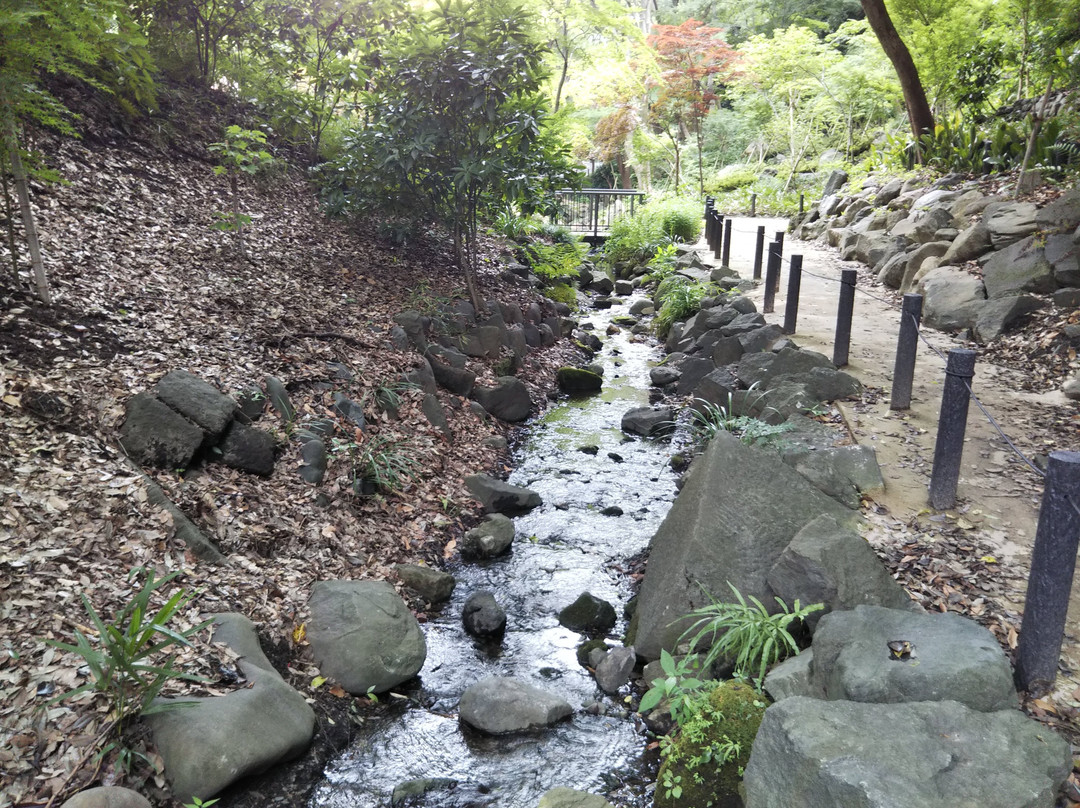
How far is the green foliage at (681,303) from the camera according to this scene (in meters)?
12.3

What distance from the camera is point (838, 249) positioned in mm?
15375

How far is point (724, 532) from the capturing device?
14.7 feet

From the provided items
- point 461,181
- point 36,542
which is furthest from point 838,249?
point 36,542

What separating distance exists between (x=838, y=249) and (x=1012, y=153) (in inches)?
164

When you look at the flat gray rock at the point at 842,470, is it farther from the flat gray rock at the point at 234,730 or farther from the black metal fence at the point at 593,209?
the black metal fence at the point at 593,209

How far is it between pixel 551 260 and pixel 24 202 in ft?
33.7

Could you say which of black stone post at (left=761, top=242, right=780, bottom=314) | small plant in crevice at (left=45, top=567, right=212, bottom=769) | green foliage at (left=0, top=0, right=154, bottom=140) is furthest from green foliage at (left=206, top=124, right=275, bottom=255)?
black stone post at (left=761, top=242, right=780, bottom=314)

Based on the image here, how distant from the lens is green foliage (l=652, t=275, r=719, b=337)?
12.3 metres

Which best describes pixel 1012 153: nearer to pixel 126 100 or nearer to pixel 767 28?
pixel 126 100

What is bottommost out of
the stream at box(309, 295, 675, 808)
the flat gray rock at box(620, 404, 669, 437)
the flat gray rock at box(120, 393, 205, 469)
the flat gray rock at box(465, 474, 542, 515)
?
the stream at box(309, 295, 675, 808)

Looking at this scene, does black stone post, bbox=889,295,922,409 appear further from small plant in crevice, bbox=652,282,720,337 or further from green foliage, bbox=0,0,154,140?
green foliage, bbox=0,0,154,140

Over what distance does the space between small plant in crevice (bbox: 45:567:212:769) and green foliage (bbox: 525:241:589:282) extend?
1106 cm

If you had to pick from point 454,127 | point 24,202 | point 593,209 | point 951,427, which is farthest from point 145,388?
point 593,209

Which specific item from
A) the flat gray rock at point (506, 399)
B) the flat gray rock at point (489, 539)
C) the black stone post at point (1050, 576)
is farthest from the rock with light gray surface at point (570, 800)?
the flat gray rock at point (506, 399)
